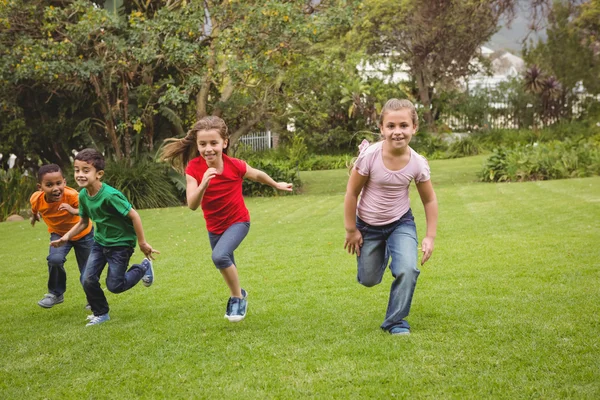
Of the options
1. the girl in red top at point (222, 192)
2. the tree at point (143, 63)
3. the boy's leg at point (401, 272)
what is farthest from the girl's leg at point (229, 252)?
the tree at point (143, 63)

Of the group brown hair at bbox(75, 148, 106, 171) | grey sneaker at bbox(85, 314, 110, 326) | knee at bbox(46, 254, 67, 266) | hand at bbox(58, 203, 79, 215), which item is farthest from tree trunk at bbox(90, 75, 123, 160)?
grey sneaker at bbox(85, 314, 110, 326)

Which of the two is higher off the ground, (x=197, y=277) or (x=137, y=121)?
(x=137, y=121)

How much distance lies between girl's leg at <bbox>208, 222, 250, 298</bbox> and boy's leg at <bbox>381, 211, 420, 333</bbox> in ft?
3.97

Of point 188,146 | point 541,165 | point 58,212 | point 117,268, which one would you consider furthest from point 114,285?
point 541,165

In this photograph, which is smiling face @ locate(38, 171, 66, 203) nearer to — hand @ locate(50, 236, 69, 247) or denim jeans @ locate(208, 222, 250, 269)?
hand @ locate(50, 236, 69, 247)

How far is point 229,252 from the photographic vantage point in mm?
5418

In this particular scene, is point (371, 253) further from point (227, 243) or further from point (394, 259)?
point (227, 243)

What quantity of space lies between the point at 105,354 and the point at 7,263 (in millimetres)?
5289

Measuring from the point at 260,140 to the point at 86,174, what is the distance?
25.3 m

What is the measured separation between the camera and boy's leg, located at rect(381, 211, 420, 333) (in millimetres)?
→ 4914

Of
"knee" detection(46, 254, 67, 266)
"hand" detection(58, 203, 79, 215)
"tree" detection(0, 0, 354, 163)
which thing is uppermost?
"tree" detection(0, 0, 354, 163)

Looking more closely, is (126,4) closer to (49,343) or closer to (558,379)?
(49,343)

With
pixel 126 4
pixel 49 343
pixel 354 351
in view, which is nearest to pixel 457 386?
pixel 354 351

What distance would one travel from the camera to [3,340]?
5535 millimetres
